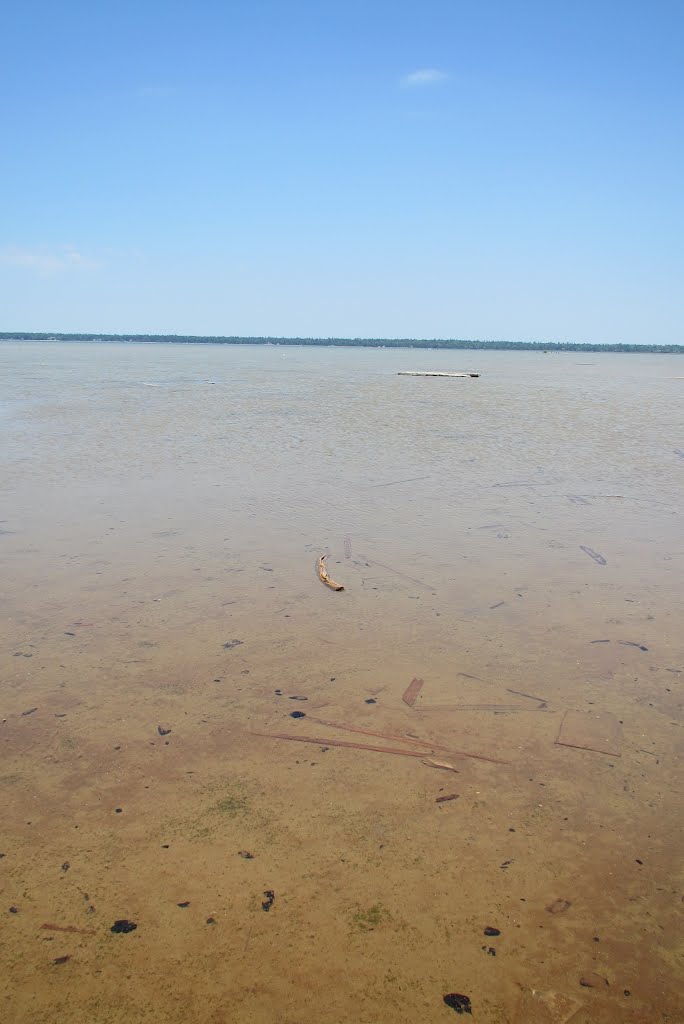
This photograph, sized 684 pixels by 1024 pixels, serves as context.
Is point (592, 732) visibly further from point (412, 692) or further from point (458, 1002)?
point (458, 1002)

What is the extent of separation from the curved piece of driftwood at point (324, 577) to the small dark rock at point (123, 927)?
263cm

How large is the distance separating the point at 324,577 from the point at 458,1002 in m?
2.98

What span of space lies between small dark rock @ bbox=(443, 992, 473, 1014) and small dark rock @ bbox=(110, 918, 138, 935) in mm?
845

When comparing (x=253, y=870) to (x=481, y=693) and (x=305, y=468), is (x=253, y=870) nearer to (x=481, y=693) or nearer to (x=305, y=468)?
(x=481, y=693)

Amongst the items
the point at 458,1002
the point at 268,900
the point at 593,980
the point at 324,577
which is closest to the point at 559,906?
the point at 593,980

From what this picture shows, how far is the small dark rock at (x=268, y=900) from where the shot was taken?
6.54 ft

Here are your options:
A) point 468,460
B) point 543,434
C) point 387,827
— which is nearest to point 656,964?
point 387,827

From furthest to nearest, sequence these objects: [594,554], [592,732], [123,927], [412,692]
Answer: [594,554], [412,692], [592,732], [123,927]

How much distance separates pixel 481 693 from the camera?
3.20 m

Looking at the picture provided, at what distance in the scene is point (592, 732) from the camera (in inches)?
114

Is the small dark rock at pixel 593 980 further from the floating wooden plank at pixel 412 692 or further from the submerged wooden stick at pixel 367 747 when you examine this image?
the floating wooden plank at pixel 412 692

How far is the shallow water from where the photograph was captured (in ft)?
5.97

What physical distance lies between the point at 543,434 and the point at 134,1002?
11.4 m

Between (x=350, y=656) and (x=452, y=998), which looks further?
(x=350, y=656)
